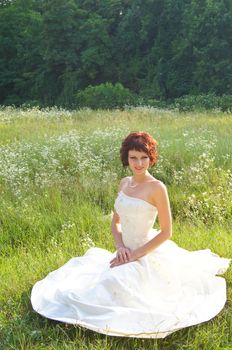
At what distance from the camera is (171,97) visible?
3806 centimetres

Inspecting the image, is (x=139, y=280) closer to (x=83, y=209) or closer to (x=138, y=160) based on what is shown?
(x=138, y=160)

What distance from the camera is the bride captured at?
3793 mm

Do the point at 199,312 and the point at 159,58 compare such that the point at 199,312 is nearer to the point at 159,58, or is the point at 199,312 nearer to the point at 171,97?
the point at 171,97

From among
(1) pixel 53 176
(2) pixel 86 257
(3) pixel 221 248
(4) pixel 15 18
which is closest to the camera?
(2) pixel 86 257

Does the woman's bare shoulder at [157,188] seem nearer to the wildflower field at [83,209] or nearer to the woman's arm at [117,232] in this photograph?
the woman's arm at [117,232]

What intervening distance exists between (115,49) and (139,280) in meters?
39.9

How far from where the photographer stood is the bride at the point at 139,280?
3793 mm

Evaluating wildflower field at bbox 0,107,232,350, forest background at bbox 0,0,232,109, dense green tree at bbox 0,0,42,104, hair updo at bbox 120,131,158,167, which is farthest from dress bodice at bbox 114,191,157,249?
dense green tree at bbox 0,0,42,104

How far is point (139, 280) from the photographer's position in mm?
4066

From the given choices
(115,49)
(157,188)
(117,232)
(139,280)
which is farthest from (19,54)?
(139,280)

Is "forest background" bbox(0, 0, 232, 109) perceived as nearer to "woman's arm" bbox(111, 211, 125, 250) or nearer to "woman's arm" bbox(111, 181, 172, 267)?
"woman's arm" bbox(111, 211, 125, 250)

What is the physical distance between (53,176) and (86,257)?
3860 mm

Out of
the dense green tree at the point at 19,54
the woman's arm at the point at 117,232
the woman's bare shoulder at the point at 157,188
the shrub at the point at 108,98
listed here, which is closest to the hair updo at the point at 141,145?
the woman's bare shoulder at the point at 157,188

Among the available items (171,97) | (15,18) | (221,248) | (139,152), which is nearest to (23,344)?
(139,152)
